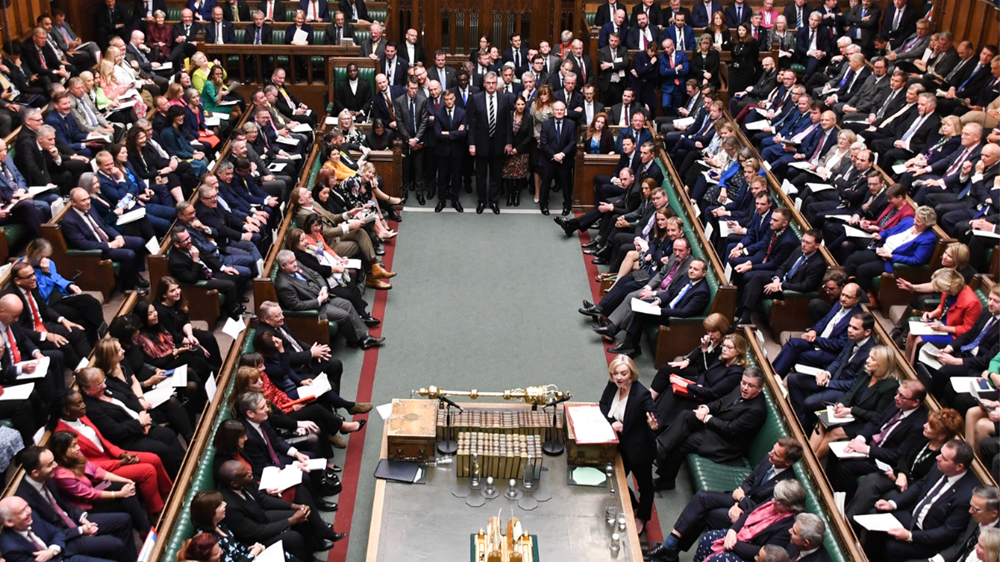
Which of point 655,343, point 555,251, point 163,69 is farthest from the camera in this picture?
point 163,69

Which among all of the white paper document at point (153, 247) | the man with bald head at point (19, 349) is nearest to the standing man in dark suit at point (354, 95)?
the white paper document at point (153, 247)

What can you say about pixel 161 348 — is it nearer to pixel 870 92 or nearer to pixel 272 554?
pixel 272 554

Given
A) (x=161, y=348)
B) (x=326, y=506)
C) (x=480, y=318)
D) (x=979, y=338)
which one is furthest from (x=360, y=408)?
(x=979, y=338)

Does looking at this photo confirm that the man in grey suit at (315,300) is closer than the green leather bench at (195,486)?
No

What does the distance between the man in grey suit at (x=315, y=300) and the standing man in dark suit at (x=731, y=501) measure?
332 centimetres

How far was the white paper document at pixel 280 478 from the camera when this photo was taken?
18.6ft

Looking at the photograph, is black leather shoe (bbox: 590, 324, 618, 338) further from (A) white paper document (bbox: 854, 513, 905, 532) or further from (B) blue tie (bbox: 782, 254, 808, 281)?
(A) white paper document (bbox: 854, 513, 905, 532)

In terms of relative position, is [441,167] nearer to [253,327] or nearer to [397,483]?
[253,327]

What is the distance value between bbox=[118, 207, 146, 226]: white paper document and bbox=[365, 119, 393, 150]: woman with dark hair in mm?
3329

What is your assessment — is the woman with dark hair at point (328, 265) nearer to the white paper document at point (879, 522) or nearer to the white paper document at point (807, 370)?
the white paper document at point (807, 370)

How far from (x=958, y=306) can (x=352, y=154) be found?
6359 millimetres

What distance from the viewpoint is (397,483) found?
5879mm

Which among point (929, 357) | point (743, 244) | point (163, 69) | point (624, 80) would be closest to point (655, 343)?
point (743, 244)

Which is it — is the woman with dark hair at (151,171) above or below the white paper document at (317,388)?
above
